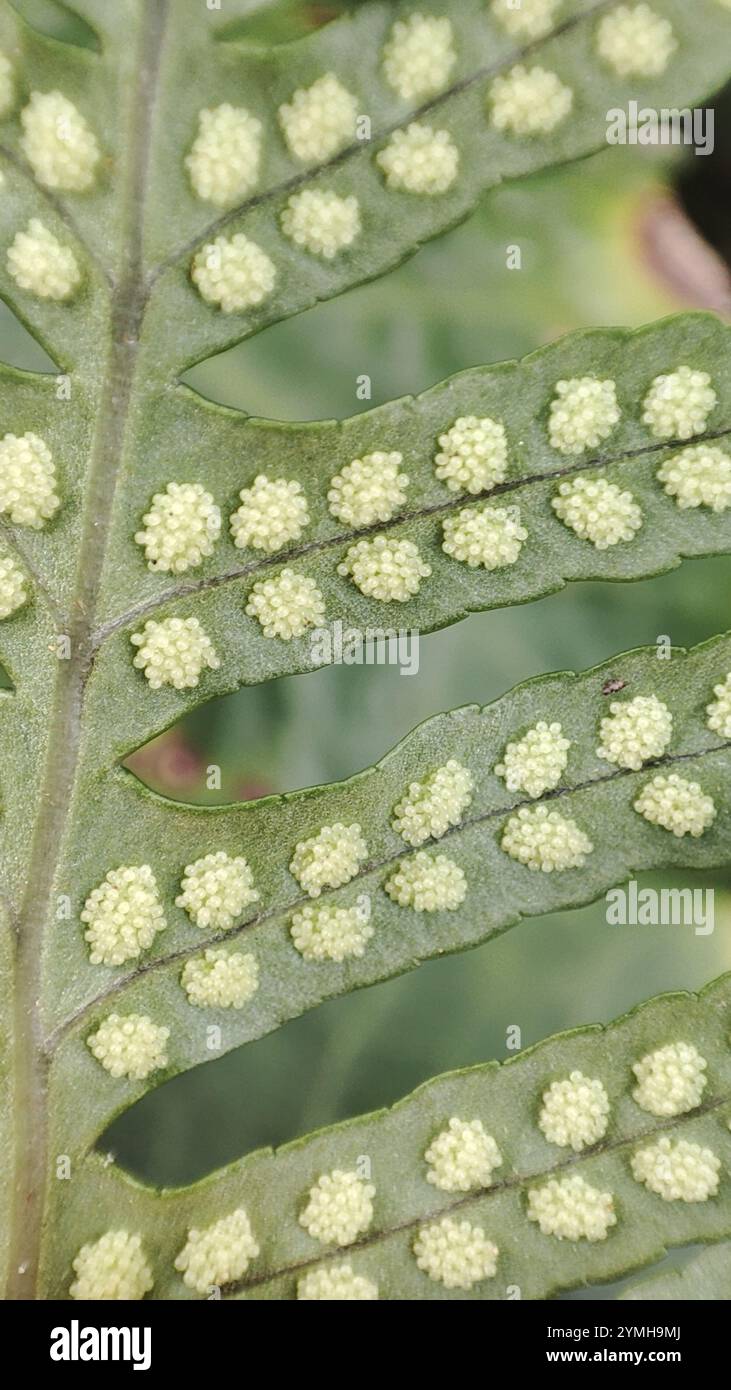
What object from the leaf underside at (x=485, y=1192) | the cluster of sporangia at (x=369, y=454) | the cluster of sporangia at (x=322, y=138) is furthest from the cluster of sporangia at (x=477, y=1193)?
the cluster of sporangia at (x=322, y=138)

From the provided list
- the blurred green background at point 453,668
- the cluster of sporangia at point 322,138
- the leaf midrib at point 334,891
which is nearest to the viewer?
the cluster of sporangia at point 322,138

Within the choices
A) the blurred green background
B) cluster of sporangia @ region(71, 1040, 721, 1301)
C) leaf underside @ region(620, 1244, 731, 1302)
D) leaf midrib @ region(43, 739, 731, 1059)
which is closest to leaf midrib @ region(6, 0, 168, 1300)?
leaf midrib @ region(43, 739, 731, 1059)

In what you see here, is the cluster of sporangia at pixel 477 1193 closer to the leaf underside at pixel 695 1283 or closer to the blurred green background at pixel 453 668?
the leaf underside at pixel 695 1283

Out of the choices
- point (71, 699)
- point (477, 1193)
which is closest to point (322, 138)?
point (71, 699)

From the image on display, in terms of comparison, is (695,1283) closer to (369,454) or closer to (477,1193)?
(477,1193)

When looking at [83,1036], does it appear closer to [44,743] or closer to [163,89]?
[44,743]

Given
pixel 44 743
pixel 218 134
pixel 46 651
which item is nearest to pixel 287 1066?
pixel 44 743

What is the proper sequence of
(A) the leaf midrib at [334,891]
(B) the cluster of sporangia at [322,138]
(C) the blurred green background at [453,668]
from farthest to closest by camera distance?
(C) the blurred green background at [453,668] → (A) the leaf midrib at [334,891] → (B) the cluster of sporangia at [322,138]
